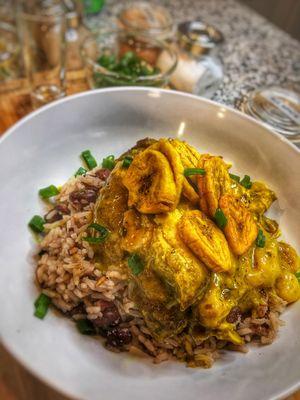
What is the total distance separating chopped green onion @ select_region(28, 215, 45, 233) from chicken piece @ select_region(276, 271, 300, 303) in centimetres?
110

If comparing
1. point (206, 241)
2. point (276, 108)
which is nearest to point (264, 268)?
point (206, 241)

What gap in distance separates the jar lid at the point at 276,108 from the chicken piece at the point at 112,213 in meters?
1.33

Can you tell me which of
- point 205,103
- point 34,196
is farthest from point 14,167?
point 205,103

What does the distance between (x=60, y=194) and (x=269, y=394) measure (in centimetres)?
126

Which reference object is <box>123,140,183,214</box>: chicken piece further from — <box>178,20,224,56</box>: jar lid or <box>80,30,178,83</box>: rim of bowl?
<box>178,20,224,56</box>: jar lid

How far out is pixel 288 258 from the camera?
5.94 ft

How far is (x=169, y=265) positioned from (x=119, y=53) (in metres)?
2.28

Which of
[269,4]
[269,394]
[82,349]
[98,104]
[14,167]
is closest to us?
[269,394]

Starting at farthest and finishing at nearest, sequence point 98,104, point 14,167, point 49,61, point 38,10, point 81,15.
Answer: point 81,15, point 38,10, point 49,61, point 98,104, point 14,167

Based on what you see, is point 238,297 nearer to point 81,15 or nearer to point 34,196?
point 34,196

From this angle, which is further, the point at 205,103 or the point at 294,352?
the point at 205,103

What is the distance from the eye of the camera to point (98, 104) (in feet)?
7.22

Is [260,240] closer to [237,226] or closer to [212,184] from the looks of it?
[237,226]

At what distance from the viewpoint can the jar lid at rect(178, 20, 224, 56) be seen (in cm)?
328
